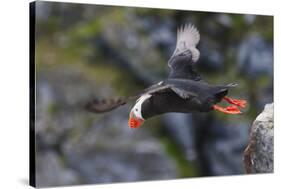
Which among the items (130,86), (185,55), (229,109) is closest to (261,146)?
(229,109)

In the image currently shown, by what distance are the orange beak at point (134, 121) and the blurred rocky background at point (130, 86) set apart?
0.05m

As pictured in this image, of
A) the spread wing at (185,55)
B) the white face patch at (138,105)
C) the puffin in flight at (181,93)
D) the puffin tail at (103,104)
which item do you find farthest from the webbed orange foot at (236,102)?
the puffin tail at (103,104)

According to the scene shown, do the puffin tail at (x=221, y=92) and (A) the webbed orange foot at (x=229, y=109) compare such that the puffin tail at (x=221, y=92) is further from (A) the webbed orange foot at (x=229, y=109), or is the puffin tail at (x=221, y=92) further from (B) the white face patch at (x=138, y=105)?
(B) the white face patch at (x=138, y=105)

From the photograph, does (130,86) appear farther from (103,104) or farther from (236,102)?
(236,102)

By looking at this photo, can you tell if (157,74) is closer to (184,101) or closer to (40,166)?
(184,101)

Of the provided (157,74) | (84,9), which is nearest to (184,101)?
(157,74)

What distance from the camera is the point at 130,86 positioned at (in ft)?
21.6

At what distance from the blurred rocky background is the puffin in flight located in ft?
0.22

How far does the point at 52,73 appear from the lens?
20.3 ft

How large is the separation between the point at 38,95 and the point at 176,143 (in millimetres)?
1522

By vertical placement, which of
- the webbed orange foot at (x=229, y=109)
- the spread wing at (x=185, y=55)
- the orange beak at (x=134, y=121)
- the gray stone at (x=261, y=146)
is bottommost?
the gray stone at (x=261, y=146)

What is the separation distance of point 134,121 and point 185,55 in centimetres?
85

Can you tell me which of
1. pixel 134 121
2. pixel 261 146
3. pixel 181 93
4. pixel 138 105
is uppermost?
pixel 181 93

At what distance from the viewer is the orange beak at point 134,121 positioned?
6.56 metres
